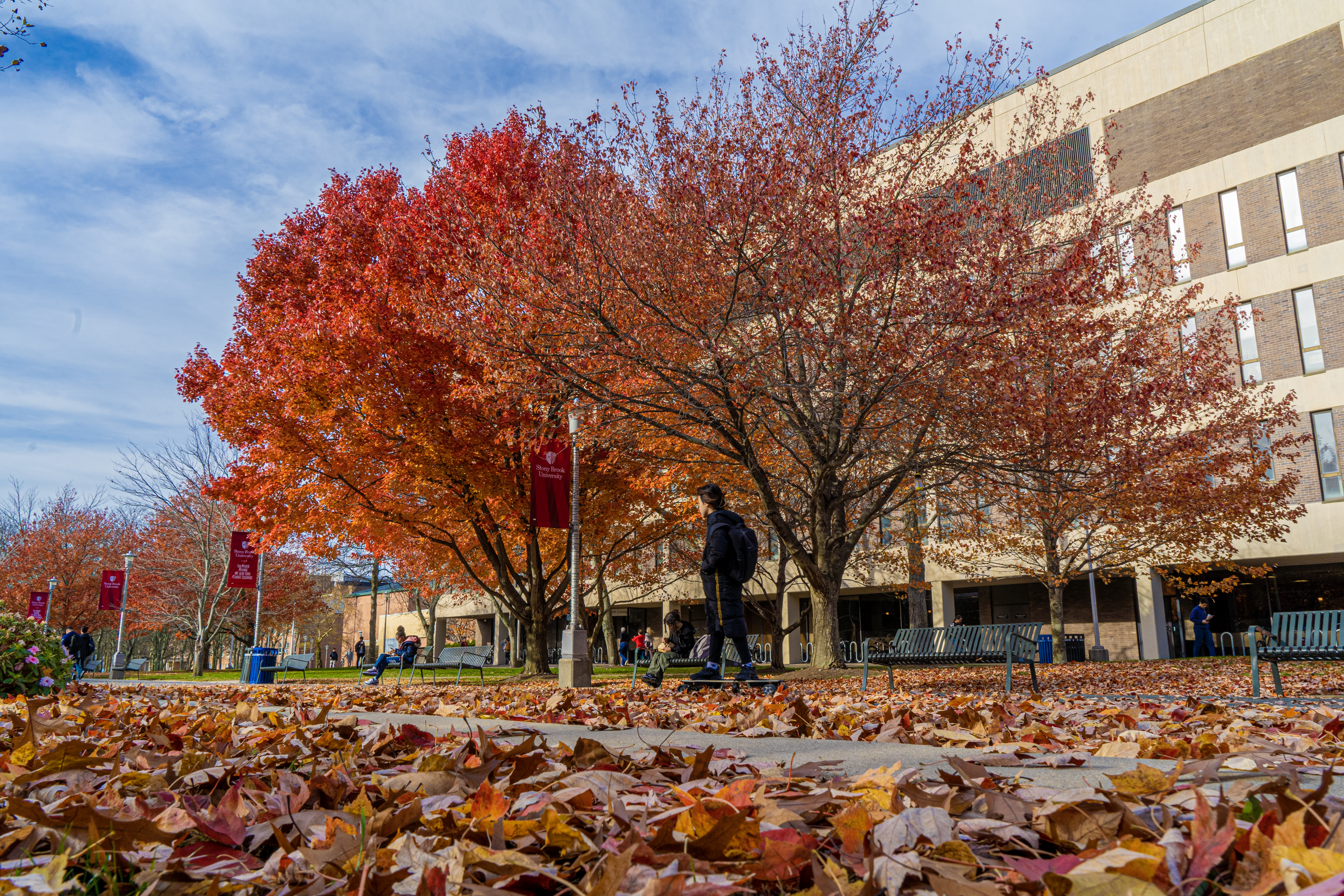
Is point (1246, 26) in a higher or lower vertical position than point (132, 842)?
higher

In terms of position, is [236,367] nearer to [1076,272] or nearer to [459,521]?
[459,521]

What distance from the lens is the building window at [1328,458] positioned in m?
26.2

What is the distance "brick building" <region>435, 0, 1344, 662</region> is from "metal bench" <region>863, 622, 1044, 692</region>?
19.9m

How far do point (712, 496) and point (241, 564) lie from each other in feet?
66.2

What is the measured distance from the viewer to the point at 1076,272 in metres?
14.3

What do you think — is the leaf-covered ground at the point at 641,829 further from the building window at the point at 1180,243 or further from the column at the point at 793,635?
the column at the point at 793,635

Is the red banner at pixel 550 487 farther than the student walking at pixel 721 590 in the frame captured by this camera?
Yes

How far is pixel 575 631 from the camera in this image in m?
13.9

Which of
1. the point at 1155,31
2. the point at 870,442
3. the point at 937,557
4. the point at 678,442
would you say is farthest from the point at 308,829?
the point at 1155,31

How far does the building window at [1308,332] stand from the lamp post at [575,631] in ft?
80.8

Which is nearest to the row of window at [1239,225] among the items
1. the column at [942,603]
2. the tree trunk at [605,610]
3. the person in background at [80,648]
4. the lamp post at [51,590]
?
the column at [942,603]

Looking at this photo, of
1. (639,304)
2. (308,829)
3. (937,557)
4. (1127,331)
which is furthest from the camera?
(937,557)

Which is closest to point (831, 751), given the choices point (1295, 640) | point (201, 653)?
point (1295, 640)

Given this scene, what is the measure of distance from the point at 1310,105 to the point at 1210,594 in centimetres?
1611
